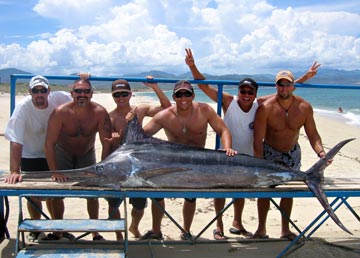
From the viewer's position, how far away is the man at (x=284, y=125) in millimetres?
3949

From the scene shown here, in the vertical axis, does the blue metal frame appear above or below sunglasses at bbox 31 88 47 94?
below

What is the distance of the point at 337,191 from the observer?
A: 3551 mm

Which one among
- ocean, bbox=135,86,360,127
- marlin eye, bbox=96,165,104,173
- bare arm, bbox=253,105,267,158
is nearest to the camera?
marlin eye, bbox=96,165,104,173

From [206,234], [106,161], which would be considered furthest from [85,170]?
[206,234]

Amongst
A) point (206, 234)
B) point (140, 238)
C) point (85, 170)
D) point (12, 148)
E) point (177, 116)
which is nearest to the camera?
point (85, 170)

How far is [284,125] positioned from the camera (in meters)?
4.01

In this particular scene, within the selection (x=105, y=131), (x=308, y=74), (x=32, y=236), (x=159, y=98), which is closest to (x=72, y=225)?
(x=105, y=131)

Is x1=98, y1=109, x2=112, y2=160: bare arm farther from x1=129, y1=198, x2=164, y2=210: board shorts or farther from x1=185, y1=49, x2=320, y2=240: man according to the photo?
x1=185, y1=49, x2=320, y2=240: man

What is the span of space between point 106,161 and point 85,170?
19 centimetres

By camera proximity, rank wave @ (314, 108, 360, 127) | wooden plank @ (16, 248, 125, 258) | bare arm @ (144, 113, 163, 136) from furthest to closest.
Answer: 1. wave @ (314, 108, 360, 127)
2. bare arm @ (144, 113, 163, 136)
3. wooden plank @ (16, 248, 125, 258)

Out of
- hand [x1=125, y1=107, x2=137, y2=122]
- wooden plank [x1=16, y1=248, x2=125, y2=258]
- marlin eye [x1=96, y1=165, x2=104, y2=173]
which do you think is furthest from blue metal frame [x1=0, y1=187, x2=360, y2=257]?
hand [x1=125, y1=107, x2=137, y2=122]

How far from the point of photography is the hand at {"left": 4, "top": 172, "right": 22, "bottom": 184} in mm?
3404

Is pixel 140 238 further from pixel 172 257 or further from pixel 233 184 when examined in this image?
pixel 233 184

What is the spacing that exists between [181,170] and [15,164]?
1.51 m
